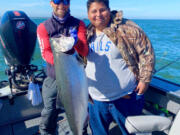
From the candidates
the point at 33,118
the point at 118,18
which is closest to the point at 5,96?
the point at 33,118

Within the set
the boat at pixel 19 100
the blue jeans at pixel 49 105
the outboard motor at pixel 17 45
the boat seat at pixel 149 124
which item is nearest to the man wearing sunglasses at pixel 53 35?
the blue jeans at pixel 49 105

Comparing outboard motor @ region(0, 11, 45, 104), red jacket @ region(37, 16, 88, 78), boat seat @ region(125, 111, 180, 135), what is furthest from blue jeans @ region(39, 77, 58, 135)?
boat seat @ region(125, 111, 180, 135)

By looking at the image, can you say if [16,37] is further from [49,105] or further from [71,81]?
[71,81]

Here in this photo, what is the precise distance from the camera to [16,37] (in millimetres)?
3811

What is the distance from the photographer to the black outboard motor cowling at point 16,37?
3820 millimetres

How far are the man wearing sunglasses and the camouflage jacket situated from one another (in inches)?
15.7

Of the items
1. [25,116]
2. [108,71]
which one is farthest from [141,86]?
[25,116]

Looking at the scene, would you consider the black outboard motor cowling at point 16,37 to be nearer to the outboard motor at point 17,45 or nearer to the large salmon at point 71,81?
the outboard motor at point 17,45

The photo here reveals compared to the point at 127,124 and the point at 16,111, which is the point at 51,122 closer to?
the point at 16,111

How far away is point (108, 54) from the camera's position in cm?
228

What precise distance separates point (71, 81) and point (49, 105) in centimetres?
115

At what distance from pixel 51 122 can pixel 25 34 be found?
1.94 metres

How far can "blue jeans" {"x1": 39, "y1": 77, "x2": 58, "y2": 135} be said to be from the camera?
2.99 meters

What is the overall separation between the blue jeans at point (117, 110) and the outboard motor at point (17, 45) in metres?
2.03
